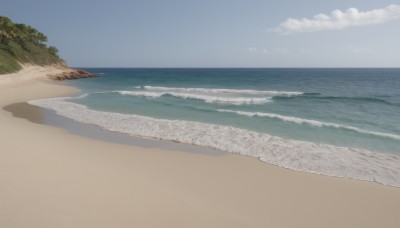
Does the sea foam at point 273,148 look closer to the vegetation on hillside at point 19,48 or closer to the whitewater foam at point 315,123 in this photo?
the whitewater foam at point 315,123

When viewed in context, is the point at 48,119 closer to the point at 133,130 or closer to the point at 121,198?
the point at 133,130

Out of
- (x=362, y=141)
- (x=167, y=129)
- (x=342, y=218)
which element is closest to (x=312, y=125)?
(x=362, y=141)

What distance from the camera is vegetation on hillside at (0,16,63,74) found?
45.7m

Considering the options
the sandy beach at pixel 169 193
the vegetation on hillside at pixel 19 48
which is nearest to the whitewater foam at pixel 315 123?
the sandy beach at pixel 169 193

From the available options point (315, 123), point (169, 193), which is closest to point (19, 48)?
point (315, 123)

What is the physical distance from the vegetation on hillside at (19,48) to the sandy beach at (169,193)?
40.2 meters

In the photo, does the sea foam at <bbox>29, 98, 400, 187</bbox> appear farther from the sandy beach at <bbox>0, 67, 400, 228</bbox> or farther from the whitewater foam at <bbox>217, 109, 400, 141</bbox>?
the whitewater foam at <bbox>217, 109, 400, 141</bbox>

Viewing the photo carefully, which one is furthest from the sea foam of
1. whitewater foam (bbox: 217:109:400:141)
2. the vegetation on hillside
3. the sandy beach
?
the vegetation on hillside

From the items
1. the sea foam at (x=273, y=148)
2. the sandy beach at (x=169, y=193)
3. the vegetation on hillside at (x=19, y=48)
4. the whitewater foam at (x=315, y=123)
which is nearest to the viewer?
the sandy beach at (x=169, y=193)

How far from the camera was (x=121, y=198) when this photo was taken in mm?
5922

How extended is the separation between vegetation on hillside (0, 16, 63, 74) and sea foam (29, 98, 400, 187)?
117 ft

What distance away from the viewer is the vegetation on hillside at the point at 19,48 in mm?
45734

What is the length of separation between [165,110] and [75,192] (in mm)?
14281

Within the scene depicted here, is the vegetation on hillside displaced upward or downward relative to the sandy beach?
upward
